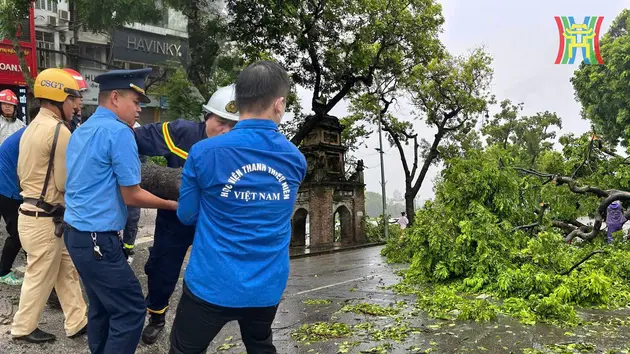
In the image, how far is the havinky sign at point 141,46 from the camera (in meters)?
17.2

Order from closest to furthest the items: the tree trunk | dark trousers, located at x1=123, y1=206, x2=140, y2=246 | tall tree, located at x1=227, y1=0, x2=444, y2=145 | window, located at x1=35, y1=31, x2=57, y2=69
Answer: dark trousers, located at x1=123, y1=206, x2=140, y2=246
tall tree, located at x1=227, y1=0, x2=444, y2=145
window, located at x1=35, y1=31, x2=57, y2=69
the tree trunk

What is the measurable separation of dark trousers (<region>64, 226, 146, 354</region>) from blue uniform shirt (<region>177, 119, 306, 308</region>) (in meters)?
0.68

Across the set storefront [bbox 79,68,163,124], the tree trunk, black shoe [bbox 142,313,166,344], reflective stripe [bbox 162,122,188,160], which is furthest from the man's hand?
the tree trunk

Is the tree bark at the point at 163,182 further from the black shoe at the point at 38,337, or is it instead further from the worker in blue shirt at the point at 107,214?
the black shoe at the point at 38,337

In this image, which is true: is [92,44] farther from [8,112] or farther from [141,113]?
[8,112]

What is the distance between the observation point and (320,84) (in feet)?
57.0

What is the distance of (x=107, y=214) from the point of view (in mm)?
2572

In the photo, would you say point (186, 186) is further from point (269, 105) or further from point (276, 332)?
point (276, 332)

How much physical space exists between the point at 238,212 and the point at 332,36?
15.5m

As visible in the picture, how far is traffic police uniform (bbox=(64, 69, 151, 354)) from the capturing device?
2504mm

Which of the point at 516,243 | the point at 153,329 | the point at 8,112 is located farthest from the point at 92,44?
the point at 153,329

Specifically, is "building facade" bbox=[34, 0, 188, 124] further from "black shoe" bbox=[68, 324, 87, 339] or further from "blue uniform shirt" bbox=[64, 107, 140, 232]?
"blue uniform shirt" bbox=[64, 107, 140, 232]

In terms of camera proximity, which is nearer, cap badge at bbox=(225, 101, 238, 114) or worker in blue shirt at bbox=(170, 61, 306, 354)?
worker in blue shirt at bbox=(170, 61, 306, 354)

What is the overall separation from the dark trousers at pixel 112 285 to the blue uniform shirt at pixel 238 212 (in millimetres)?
679
